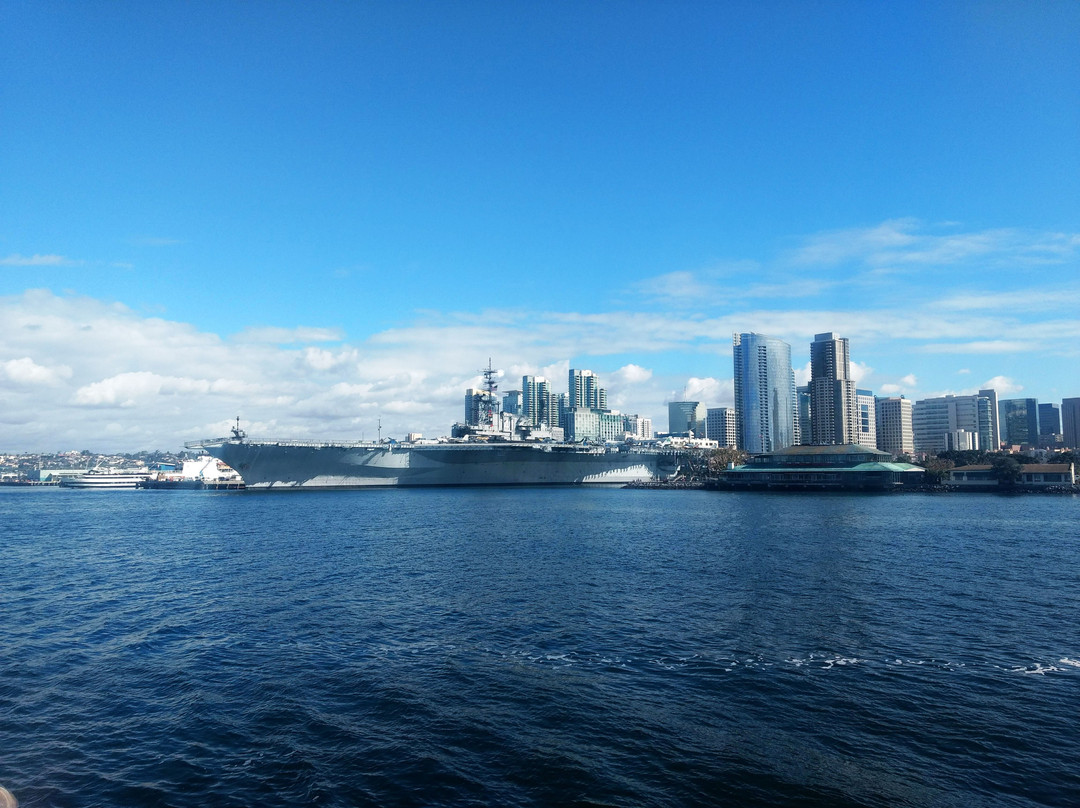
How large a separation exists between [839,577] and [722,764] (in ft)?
66.8

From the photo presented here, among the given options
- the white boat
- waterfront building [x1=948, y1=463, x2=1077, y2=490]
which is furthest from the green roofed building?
the white boat

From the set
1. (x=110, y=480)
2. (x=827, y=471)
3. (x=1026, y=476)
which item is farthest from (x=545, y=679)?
(x=110, y=480)

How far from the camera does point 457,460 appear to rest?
4336 inches

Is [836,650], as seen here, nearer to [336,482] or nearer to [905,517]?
[905,517]

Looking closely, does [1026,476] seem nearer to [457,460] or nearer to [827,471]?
[827,471]

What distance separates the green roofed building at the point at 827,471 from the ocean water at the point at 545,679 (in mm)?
64868

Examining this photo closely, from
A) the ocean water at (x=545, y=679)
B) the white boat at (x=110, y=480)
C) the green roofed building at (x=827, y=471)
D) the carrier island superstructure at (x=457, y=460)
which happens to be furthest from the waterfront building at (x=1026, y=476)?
the white boat at (x=110, y=480)

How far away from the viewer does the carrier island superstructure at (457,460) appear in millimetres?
93438

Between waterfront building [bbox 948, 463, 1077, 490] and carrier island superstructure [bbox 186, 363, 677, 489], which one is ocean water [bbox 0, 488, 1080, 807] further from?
waterfront building [bbox 948, 463, 1077, 490]

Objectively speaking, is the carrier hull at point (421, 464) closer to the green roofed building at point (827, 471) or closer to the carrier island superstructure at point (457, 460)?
the carrier island superstructure at point (457, 460)

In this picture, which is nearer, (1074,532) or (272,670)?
(272,670)

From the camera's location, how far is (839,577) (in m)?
31.1

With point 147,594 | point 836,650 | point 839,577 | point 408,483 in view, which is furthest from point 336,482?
point 836,650

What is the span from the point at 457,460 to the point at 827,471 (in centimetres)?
5815
